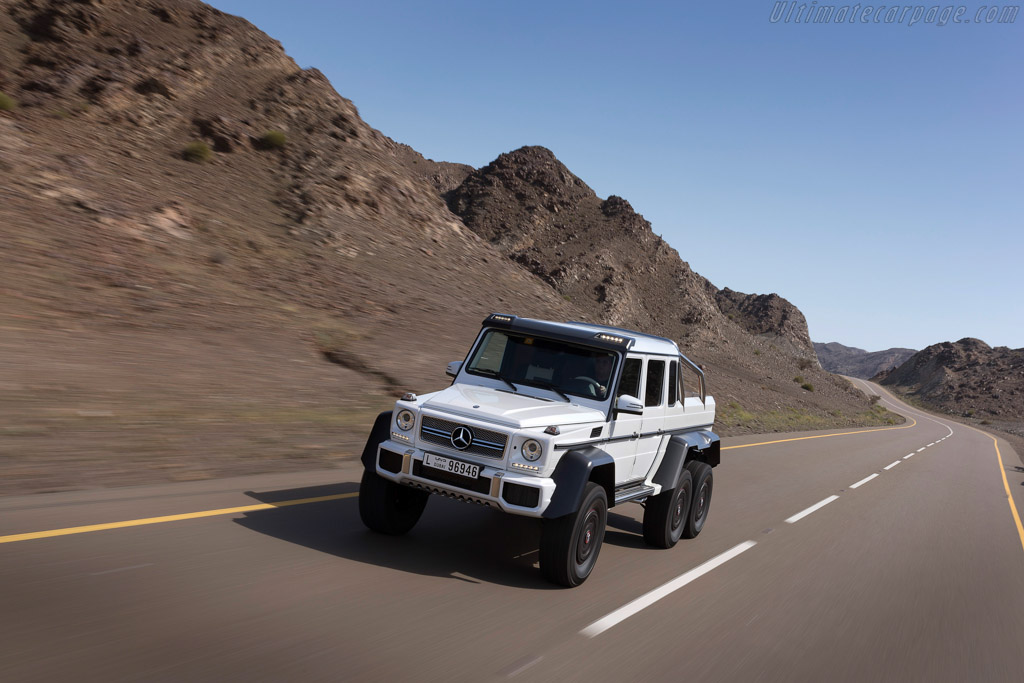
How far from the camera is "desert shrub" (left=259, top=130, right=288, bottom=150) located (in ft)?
93.7

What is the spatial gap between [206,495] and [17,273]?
993 cm

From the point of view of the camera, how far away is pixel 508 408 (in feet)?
20.4

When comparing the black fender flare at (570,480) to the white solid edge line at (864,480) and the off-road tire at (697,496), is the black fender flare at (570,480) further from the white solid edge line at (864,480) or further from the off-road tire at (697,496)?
the white solid edge line at (864,480)

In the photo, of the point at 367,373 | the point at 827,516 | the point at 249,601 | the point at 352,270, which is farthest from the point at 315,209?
the point at 249,601

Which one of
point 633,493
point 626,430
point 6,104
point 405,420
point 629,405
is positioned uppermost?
point 6,104

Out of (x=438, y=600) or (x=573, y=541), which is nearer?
(x=438, y=600)

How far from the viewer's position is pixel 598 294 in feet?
186

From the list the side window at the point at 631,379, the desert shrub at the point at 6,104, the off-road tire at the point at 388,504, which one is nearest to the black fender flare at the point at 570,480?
the side window at the point at 631,379

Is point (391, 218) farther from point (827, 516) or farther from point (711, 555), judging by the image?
point (711, 555)

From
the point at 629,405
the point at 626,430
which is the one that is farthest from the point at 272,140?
the point at 629,405

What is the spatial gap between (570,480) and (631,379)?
1616 millimetres

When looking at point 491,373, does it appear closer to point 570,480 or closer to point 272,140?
point 570,480

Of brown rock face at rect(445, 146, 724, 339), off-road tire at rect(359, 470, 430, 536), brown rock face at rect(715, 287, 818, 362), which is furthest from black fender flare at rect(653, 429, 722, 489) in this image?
brown rock face at rect(715, 287, 818, 362)

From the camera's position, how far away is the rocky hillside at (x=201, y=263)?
1071cm
